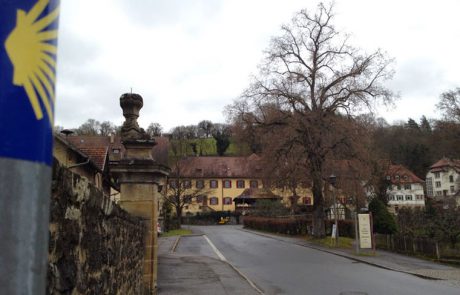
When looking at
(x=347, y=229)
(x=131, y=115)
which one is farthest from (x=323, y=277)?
(x=347, y=229)

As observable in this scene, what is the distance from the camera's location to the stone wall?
2.39m

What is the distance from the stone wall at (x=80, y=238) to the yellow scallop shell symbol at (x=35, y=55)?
1.12m

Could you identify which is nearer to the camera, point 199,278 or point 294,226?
point 199,278

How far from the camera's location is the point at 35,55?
1142mm

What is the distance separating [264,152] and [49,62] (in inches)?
1303

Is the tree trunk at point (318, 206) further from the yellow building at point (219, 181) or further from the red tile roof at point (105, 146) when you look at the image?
the yellow building at point (219, 181)

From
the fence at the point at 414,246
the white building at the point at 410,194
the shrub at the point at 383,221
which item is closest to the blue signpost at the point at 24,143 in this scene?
the fence at the point at 414,246

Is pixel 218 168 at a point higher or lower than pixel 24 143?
higher

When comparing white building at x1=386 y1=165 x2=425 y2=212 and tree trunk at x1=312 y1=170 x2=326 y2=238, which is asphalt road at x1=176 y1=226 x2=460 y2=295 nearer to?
tree trunk at x1=312 y1=170 x2=326 y2=238

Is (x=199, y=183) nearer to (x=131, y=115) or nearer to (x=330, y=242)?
(x=330, y=242)

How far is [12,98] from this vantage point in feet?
3.60

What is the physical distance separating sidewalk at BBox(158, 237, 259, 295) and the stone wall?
8.05 meters

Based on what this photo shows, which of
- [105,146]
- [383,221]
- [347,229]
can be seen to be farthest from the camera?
[347,229]

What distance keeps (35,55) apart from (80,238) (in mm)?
1996
